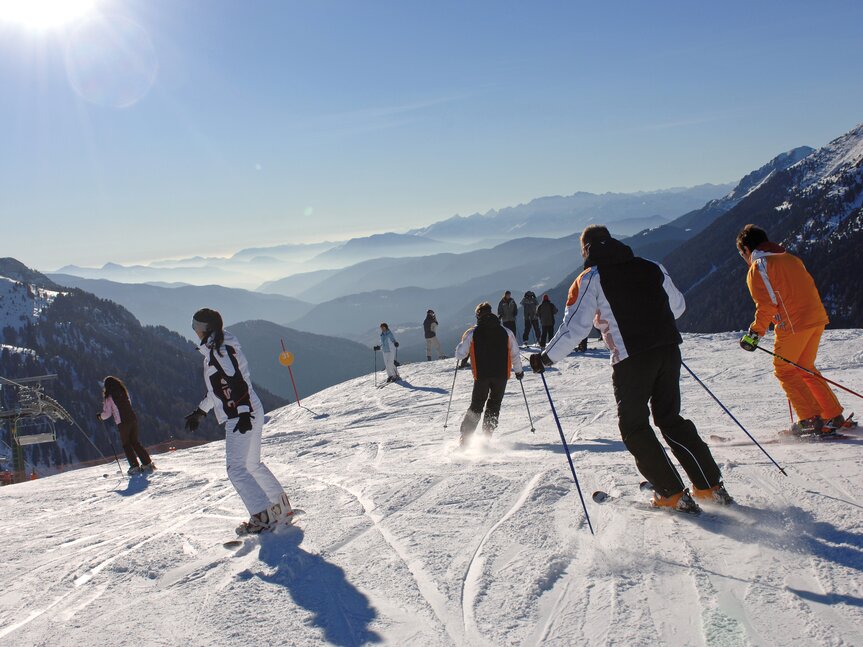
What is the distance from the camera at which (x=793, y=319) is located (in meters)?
5.96

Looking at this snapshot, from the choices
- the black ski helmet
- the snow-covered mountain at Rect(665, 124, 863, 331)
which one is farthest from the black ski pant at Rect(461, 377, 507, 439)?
the snow-covered mountain at Rect(665, 124, 863, 331)

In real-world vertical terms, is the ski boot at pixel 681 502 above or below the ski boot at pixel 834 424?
above

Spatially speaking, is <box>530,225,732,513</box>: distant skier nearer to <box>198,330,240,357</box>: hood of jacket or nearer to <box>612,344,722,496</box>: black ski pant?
<box>612,344,722,496</box>: black ski pant

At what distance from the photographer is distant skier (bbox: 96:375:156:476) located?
430 inches

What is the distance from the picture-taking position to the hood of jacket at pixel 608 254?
427 cm

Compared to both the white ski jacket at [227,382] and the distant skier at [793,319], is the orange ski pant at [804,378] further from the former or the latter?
the white ski jacket at [227,382]

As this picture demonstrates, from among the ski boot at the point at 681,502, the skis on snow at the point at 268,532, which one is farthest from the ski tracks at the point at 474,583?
the skis on snow at the point at 268,532

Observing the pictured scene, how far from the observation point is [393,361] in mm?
20203

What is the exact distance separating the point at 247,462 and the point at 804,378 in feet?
19.4

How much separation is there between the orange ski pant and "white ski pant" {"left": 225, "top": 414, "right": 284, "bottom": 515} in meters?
5.43

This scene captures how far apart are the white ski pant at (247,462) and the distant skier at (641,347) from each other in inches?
110

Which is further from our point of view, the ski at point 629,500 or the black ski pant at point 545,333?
the black ski pant at point 545,333

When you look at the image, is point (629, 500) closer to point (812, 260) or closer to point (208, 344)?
point (208, 344)

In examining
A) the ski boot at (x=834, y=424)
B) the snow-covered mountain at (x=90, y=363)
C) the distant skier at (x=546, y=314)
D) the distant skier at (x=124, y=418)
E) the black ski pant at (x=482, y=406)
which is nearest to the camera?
the ski boot at (x=834, y=424)
